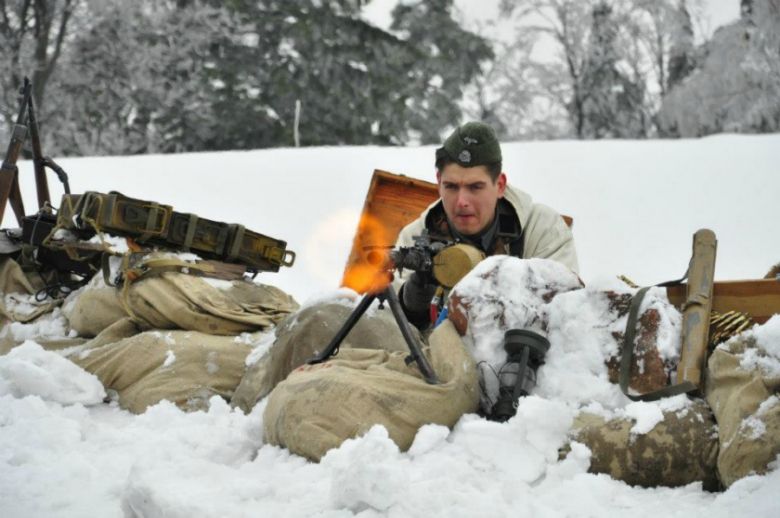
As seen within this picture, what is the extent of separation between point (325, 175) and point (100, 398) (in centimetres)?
583

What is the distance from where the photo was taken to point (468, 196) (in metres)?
2.94

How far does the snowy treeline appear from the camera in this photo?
16.3m

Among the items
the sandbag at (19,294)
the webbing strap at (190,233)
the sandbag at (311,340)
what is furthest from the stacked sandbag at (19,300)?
the sandbag at (311,340)

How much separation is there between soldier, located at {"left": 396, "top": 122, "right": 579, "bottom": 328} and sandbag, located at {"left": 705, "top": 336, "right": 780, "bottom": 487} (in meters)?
1.20

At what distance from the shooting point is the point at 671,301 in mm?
2092

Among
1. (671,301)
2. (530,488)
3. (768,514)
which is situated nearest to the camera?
(768,514)

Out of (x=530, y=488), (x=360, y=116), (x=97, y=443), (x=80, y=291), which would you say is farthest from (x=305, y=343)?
(x=360, y=116)

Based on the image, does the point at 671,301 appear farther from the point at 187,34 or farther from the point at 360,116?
the point at 187,34

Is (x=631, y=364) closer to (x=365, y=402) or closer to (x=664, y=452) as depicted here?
(x=664, y=452)

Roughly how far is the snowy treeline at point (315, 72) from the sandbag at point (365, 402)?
13.8m

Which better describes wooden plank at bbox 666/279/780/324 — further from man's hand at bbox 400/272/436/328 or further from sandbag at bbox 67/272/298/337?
sandbag at bbox 67/272/298/337

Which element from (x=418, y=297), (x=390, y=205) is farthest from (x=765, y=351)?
(x=390, y=205)

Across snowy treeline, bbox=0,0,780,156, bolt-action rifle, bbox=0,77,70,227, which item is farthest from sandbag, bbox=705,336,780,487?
snowy treeline, bbox=0,0,780,156

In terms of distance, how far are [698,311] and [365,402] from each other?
86 cm
